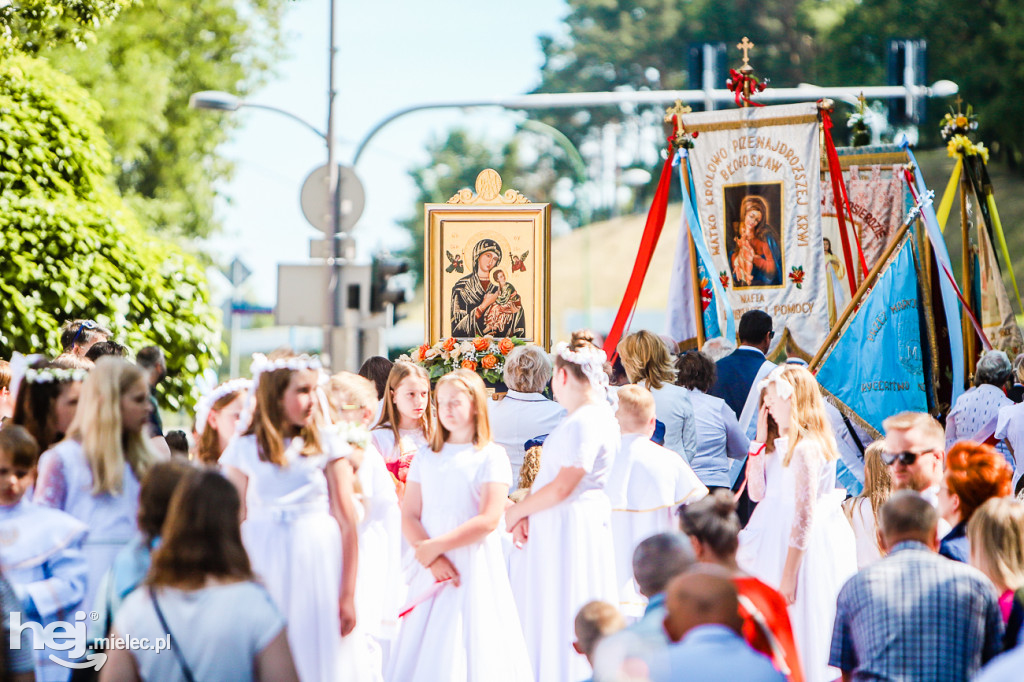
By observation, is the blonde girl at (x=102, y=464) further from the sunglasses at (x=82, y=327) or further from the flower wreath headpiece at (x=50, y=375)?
the sunglasses at (x=82, y=327)

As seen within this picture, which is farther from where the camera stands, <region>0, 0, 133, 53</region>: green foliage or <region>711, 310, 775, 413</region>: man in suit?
<region>0, 0, 133, 53</region>: green foliage

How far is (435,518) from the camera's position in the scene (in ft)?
19.4

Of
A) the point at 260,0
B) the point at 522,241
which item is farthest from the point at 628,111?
the point at 522,241

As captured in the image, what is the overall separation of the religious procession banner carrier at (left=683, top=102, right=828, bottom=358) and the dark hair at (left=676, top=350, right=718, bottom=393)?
142 inches

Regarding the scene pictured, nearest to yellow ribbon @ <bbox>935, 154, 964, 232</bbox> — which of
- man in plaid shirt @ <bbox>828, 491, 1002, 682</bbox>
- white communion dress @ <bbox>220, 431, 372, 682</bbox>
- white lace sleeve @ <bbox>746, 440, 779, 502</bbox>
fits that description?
white lace sleeve @ <bbox>746, 440, 779, 502</bbox>

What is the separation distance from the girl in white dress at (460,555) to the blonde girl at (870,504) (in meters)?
1.97

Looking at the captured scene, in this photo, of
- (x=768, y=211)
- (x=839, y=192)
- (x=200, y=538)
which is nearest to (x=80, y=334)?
(x=200, y=538)

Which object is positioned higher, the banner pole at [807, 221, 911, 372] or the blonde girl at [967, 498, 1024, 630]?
the banner pole at [807, 221, 911, 372]

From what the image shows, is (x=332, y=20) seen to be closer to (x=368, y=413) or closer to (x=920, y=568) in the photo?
(x=368, y=413)

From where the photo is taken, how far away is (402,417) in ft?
23.0

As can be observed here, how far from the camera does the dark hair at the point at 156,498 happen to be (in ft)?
13.1

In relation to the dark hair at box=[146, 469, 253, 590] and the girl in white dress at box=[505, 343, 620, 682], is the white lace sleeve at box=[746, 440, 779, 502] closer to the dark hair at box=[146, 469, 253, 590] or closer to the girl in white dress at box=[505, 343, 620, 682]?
the girl in white dress at box=[505, 343, 620, 682]

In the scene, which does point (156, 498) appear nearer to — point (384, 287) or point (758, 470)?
point (758, 470)

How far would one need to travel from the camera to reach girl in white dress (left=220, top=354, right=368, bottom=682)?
16.0ft
